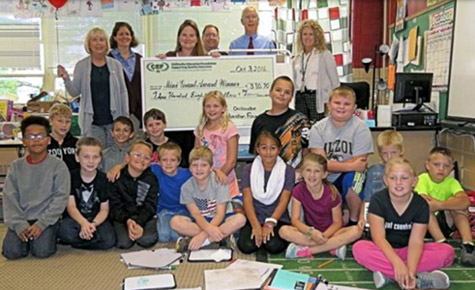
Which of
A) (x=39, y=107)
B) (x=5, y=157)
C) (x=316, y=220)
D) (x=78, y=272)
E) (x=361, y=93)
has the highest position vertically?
(x=361, y=93)

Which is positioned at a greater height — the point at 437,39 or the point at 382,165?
the point at 437,39

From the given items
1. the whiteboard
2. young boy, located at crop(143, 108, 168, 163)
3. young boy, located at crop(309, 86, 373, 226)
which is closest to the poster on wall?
the whiteboard

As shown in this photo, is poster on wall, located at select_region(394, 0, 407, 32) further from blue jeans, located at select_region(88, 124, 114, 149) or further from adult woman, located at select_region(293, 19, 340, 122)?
blue jeans, located at select_region(88, 124, 114, 149)

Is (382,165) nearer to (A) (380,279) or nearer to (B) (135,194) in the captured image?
(A) (380,279)

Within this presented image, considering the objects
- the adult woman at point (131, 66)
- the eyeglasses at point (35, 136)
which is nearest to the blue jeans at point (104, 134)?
the adult woman at point (131, 66)

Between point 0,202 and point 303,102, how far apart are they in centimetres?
270

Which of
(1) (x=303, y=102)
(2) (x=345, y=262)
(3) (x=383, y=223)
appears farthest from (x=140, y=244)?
(1) (x=303, y=102)

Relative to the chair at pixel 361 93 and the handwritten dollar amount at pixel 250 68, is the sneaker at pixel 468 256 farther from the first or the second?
the chair at pixel 361 93

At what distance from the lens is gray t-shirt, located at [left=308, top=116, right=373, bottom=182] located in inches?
122

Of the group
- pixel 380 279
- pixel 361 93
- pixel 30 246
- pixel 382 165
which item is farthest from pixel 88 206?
pixel 361 93

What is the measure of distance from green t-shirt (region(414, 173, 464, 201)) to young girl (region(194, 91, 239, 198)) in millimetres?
1250

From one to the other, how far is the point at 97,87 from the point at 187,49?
0.84m

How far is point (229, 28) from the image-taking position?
6191 millimetres

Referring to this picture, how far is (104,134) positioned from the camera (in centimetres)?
370
